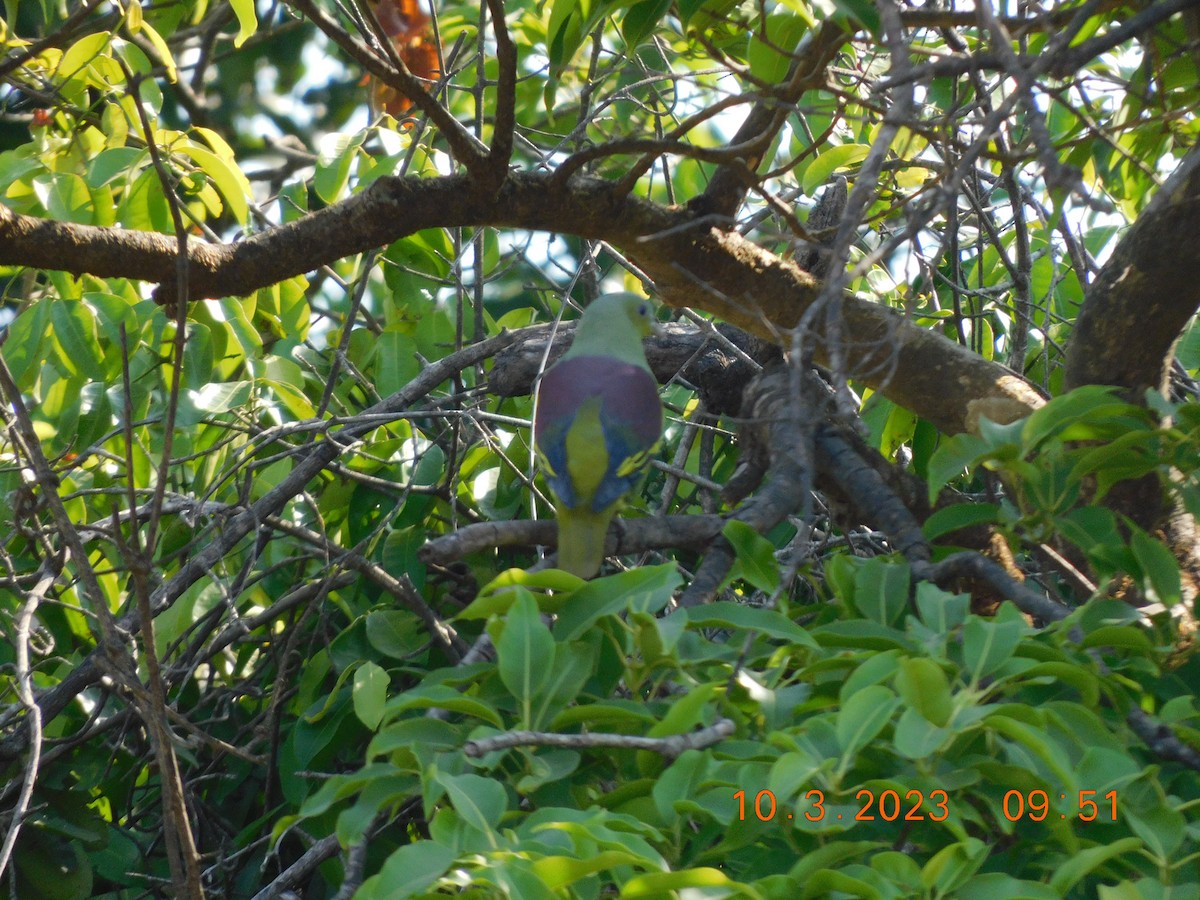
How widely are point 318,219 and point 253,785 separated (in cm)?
160

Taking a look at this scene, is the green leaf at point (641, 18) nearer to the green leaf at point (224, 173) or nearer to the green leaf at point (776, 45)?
the green leaf at point (776, 45)

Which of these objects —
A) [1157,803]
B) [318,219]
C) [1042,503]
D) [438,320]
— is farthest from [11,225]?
[1157,803]

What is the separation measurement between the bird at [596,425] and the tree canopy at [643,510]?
0.44 feet

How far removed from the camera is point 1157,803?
140 cm

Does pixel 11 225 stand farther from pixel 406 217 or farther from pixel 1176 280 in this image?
pixel 1176 280

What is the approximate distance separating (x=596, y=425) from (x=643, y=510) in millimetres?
496

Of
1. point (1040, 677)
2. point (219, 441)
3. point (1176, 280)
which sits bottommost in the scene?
point (1040, 677)

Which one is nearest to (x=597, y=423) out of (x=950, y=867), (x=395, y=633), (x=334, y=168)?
(x=395, y=633)

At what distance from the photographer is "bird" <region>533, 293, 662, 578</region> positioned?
9.70 ft

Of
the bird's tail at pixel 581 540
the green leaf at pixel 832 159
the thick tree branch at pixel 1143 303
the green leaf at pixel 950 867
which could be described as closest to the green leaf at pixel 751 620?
the green leaf at pixel 950 867
